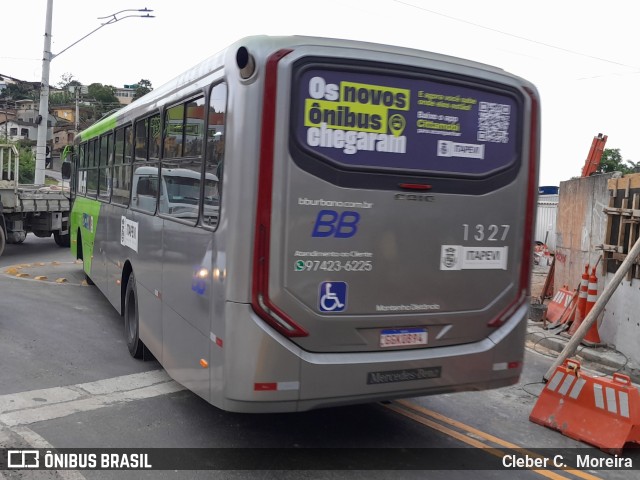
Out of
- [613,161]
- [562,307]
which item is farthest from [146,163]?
[613,161]

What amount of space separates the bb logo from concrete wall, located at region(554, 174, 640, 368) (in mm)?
5830

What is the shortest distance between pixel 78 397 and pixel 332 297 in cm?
320

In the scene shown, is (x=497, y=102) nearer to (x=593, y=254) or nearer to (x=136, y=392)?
(x=136, y=392)

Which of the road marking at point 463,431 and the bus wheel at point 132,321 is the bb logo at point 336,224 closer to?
the road marking at point 463,431

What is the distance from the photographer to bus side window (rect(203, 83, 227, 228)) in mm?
4301

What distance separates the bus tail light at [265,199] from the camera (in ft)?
13.1

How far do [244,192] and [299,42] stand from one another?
3.64ft

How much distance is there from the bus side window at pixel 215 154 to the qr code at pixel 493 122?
2043 millimetres

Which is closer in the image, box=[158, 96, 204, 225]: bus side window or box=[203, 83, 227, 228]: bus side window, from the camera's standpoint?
box=[203, 83, 227, 228]: bus side window

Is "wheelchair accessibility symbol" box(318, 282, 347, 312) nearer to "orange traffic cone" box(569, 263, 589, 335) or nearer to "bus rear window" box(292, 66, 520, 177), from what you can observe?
"bus rear window" box(292, 66, 520, 177)

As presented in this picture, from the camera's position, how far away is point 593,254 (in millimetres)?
10305

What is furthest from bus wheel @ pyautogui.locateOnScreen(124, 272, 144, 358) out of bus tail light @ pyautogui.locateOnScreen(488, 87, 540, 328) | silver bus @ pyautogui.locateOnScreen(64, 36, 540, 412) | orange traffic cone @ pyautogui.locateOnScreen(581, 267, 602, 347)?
orange traffic cone @ pyautogui.locateOnScreen(581, 267, 602, 347)

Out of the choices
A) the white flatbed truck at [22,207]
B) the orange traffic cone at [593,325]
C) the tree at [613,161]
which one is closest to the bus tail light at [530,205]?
the orange traffic cone at [593,325]

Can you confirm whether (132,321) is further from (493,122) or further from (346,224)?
(493,122)
